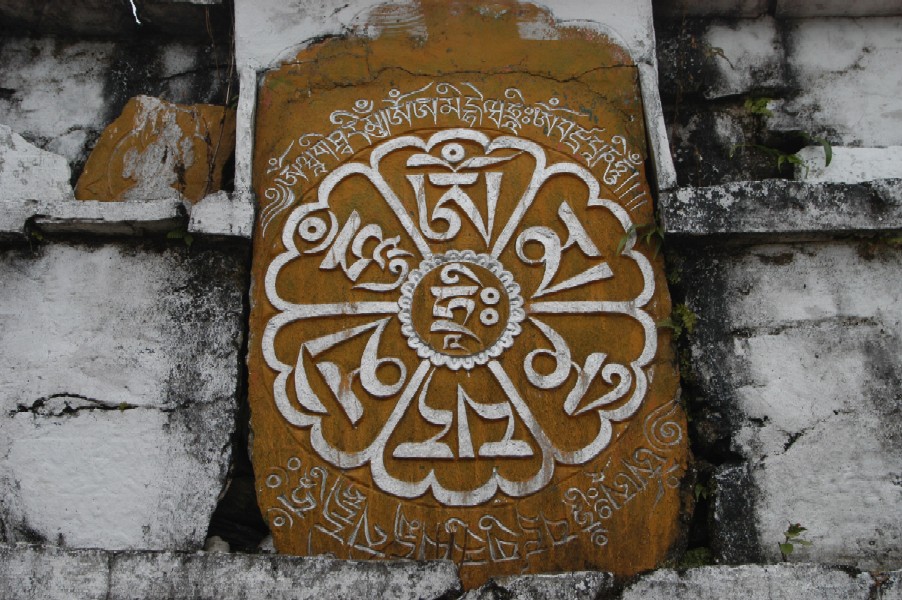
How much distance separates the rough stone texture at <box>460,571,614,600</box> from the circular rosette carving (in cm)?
32

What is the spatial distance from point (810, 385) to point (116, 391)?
2.47 metres

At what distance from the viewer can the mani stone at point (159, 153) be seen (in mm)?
3979

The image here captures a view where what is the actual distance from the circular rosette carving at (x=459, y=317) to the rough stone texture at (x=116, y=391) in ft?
0.85

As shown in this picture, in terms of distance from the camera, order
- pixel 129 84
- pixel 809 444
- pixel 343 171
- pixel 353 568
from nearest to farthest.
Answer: pixel 353 568
pixel 809 444
pixel 343 171
pixel 129 84

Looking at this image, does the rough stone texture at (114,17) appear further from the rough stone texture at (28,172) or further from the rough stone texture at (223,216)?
the rough stone texture at (223,216)

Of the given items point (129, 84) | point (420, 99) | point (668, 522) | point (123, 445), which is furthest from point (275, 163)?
point (668, 522)

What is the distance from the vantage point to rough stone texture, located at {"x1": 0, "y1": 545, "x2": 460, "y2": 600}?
3203 mm

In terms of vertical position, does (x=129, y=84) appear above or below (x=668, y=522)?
above

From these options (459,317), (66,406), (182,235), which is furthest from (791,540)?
(66,406)

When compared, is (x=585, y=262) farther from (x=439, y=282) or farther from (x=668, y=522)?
(x=668, y=522)

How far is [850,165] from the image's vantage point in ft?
13.0

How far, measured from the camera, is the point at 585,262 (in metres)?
3.66

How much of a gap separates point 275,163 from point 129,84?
0.88 m

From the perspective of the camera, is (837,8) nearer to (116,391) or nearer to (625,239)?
(625,239)
